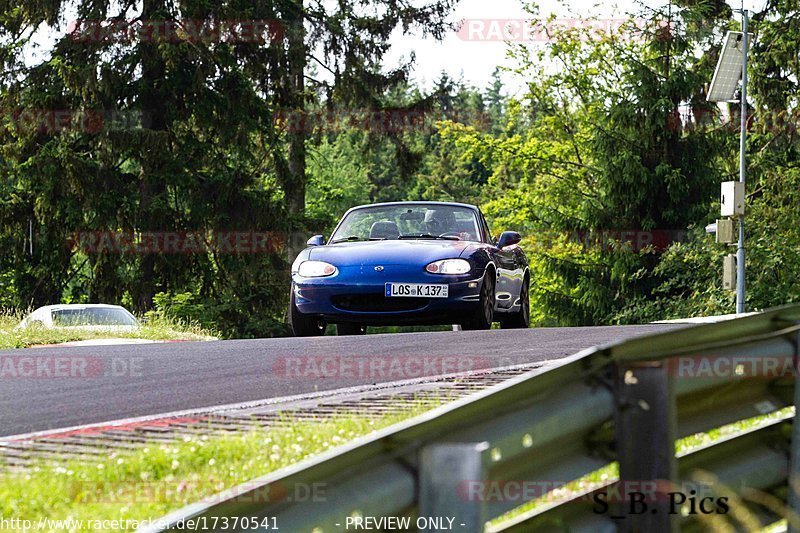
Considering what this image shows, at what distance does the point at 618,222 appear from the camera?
40469mm

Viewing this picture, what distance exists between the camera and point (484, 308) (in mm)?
13680

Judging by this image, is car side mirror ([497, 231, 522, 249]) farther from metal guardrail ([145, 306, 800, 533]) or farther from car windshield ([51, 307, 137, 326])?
car windshield ([51, 307, 137, 326])

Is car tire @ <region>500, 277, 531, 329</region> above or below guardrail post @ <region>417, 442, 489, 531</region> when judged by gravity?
below

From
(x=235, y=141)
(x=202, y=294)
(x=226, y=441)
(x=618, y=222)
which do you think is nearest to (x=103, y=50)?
(x=235, y=141)

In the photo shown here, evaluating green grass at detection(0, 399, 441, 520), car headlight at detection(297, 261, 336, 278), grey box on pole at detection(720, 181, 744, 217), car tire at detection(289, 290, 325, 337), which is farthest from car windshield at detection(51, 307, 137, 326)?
green grass at detection(0, 399, 441, 520)

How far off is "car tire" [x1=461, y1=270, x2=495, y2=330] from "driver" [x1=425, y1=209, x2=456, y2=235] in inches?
35.2

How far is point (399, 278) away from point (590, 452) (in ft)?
31.7

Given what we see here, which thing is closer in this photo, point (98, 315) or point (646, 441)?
point (646, 441)

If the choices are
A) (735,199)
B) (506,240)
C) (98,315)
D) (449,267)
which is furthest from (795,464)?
(735,199)

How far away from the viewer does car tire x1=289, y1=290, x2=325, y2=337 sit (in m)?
13.8

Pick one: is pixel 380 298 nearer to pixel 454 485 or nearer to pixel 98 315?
pixel 454 485

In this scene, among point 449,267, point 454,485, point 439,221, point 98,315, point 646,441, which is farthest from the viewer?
point 98,315

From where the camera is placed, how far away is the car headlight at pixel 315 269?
43.7ft

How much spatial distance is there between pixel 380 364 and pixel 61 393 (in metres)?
2.57
